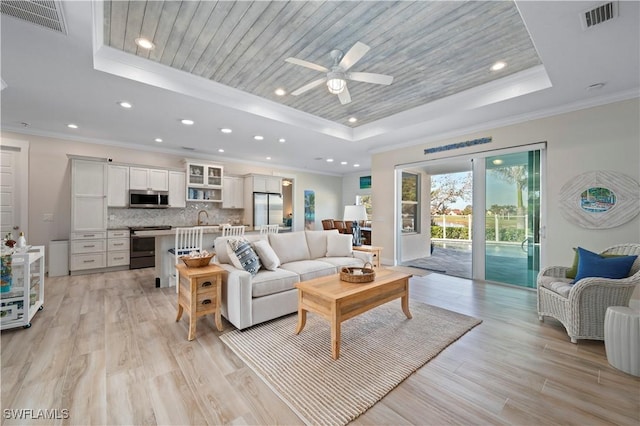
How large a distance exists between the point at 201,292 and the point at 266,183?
522cm

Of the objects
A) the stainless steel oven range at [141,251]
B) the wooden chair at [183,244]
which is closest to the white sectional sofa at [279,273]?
the wooden chair at [183,244]

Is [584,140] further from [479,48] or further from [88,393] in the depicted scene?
[88,393]

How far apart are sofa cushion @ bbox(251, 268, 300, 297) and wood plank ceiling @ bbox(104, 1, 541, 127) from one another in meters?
2.43

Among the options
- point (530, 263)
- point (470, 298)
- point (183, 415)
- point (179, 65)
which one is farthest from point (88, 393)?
point (530, 263)

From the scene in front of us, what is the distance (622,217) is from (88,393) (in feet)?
18.5

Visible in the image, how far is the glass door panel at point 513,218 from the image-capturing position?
4.09m

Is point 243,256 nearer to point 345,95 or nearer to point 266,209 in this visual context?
point 345,95

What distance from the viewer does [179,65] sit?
308 cm

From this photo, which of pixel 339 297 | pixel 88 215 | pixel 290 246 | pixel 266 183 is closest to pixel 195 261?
pixel 290 246

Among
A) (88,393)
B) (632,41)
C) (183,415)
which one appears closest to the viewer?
(183,415)

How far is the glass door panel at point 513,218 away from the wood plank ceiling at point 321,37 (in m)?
1.64

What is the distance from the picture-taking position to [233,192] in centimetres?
721

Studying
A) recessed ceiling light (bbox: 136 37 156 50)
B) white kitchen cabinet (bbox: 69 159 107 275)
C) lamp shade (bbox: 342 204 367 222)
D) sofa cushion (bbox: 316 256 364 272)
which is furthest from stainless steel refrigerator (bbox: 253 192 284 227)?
recessed ceiling light (bbox: 136 37 156 50)

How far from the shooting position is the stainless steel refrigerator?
728 centimetres
